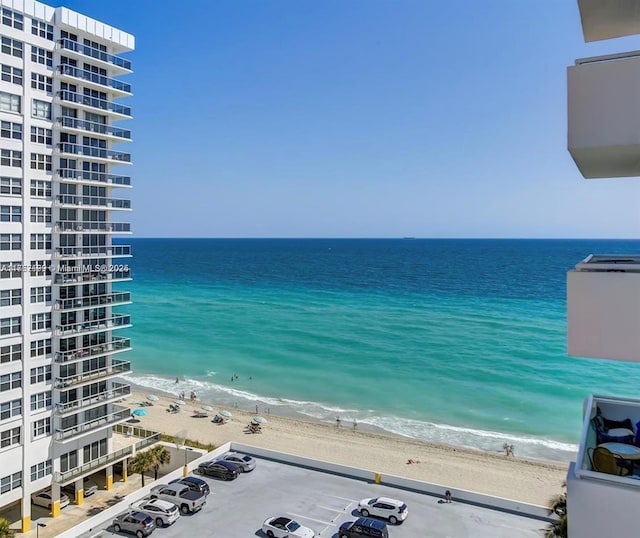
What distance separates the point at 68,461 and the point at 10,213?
1115cm

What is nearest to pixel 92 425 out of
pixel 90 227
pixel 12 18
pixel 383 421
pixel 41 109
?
pixel 90 227

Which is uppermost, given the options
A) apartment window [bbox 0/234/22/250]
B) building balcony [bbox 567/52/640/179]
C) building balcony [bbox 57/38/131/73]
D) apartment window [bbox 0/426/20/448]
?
building balcony [bbox 57/38/131/73]

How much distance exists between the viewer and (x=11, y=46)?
21.1 metres

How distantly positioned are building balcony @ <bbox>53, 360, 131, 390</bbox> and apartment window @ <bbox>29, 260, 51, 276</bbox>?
4.67m

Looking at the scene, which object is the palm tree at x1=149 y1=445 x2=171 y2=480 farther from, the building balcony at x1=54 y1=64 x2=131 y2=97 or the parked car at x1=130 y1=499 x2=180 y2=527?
the building balcony at x1=54 y1=64 x2=131 y2=97

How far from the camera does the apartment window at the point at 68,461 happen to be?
2362cm

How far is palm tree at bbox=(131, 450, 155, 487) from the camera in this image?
26.2 metres

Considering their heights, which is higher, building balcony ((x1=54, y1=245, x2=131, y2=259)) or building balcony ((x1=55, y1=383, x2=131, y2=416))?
building balcony ((x1=54, y1=245, x2=131, y2=259))

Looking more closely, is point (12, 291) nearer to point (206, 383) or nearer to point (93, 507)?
point (93, 507)

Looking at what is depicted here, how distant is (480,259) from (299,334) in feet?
370

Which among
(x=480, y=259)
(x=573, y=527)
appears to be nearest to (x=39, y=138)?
(x=573, y=527)

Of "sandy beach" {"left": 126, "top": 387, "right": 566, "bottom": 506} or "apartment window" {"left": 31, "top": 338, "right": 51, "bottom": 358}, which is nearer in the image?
"apartment window" {"left": 31, "top": 338, "right": 51, "bottom": 358}

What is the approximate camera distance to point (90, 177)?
81.5 ft

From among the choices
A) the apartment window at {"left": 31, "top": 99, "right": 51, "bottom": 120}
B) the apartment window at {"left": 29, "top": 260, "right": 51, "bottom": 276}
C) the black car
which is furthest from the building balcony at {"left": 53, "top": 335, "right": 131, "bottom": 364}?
the apartment window at {"left": 31, "top": 99, "right": 51, "bottom": 120}
